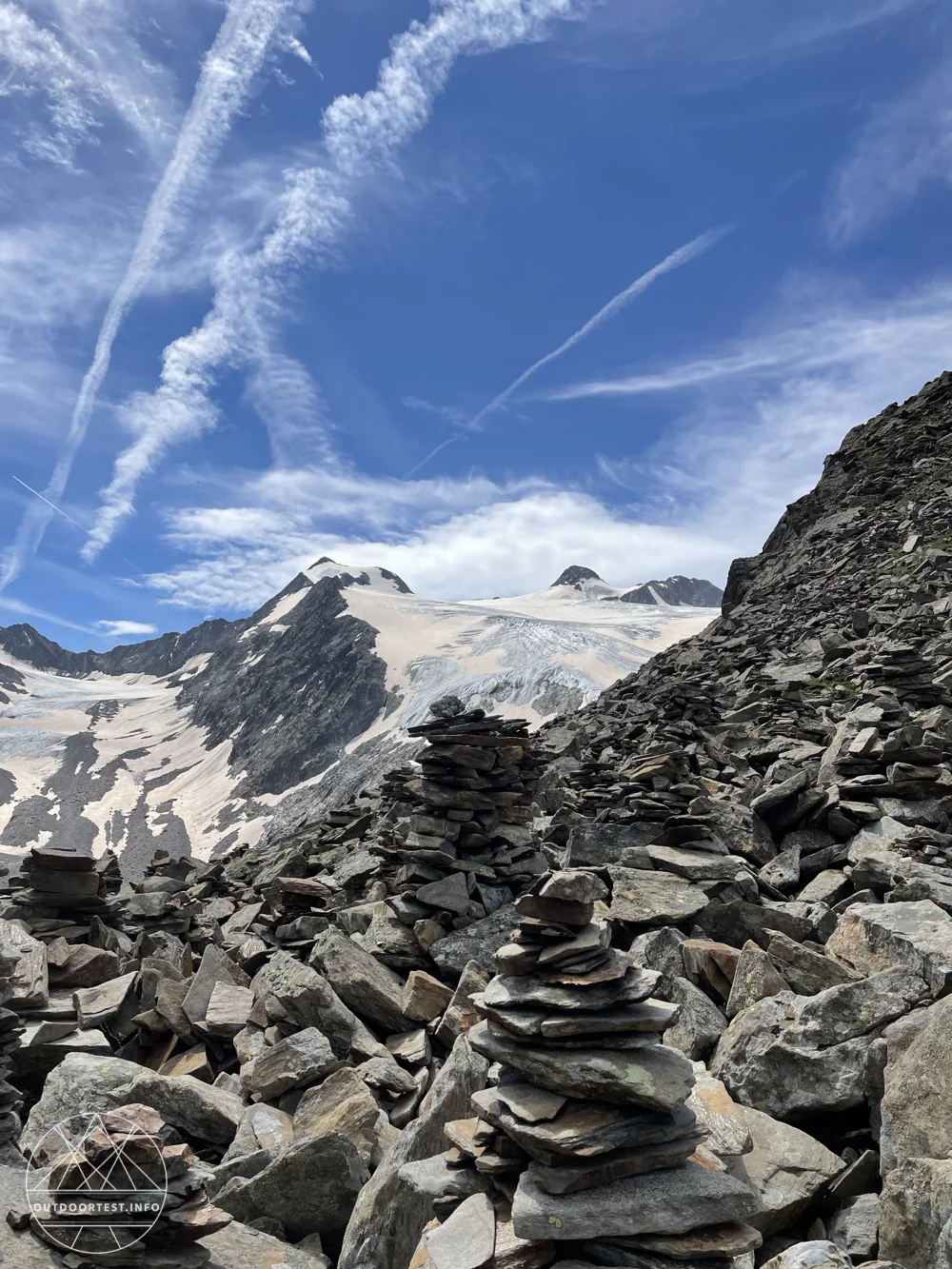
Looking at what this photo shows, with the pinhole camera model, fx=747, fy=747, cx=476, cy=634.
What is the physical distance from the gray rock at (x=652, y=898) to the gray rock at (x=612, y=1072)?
3.64m

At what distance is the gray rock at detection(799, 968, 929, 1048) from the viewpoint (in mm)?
6320

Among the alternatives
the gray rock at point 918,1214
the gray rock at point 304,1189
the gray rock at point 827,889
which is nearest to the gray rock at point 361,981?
the gray rock at point 304,1189

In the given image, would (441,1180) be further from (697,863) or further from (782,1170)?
(697,863)

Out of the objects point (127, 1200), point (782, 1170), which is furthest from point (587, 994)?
point (127, 1200)

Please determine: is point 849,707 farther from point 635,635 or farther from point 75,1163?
point 635,635

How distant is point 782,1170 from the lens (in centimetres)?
552

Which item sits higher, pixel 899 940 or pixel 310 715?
pixel 310 715

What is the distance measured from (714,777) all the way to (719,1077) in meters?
9.62

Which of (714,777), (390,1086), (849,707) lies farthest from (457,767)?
(849,707)

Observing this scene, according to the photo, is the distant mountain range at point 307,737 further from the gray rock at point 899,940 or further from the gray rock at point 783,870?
the gray rock at point 899,940

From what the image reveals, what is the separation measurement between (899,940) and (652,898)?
9.70 feet

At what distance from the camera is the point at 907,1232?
4.47 metres

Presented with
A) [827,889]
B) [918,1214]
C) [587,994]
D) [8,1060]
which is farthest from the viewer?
[827,889]

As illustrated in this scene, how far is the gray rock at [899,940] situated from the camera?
682 centimetres
